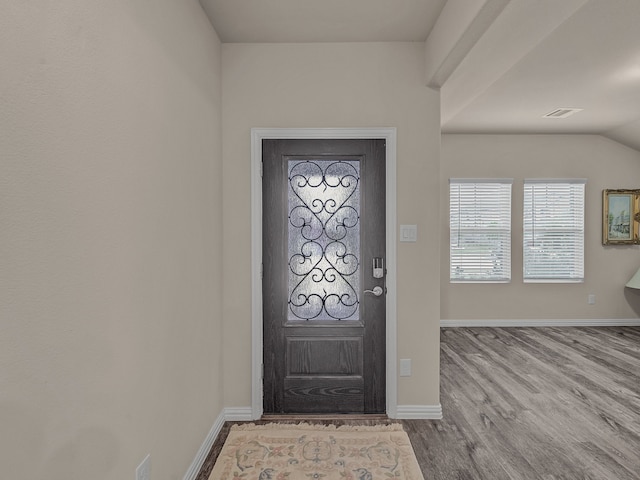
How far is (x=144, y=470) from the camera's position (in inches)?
62.6

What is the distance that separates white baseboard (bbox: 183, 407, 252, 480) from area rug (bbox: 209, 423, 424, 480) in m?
0.09

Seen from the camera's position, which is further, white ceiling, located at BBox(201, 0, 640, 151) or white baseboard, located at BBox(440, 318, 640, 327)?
white baseboard, located at BBox(440, 318, 640, 327)

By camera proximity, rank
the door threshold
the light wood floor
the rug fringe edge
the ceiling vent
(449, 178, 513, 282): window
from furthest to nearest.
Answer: (449, 178, 513, 282): window → the ceiling vent → the door threshold → the rug fringe edge → the light wood floor

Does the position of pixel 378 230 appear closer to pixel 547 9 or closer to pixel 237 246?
pixel 237 246

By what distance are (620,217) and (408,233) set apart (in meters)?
4.56

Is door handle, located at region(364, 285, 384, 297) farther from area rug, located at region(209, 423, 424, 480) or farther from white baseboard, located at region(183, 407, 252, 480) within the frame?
white baseboard, located at region(183, 407, 252, 480)

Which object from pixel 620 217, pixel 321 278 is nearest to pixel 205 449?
pixel 321 278

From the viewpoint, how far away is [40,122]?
3.36 feet

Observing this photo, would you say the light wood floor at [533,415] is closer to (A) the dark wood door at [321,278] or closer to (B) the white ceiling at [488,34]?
(A) the dark wood door at [321,278]

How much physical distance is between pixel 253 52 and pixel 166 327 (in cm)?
203

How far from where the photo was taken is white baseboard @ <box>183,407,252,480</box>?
2.15 m

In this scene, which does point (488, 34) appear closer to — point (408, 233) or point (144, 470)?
point (408, 233)

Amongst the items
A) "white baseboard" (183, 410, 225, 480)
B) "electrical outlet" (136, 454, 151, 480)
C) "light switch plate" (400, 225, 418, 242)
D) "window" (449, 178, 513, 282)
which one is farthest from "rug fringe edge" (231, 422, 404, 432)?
"window" (449, 178, 513, 282)

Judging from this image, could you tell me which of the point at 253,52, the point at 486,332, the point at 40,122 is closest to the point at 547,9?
the point at 253,52
